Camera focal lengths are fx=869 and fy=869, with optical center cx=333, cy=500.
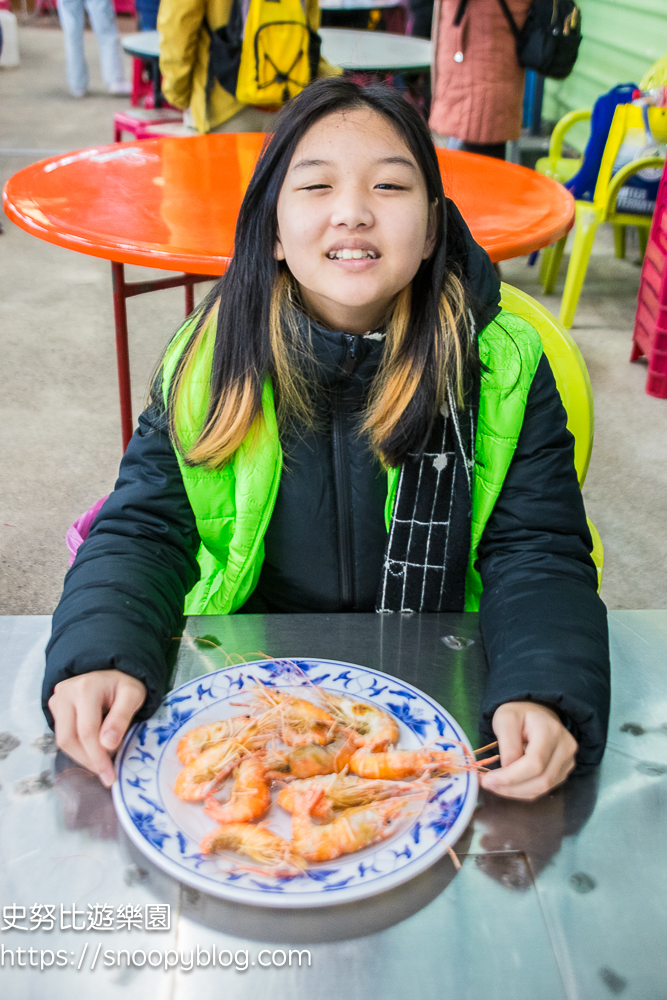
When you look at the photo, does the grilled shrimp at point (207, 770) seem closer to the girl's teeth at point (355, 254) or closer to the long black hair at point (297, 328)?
the long black hair at point (297, 328)

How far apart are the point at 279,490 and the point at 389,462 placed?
0.59 ft

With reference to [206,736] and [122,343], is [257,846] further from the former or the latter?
[122,343]

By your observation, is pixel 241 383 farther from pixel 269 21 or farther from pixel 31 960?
pixel 269 21

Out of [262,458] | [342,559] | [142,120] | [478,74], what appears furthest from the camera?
[142,120]

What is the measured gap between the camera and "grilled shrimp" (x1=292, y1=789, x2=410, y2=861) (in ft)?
2.32

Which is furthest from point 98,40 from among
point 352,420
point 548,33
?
point 352,420

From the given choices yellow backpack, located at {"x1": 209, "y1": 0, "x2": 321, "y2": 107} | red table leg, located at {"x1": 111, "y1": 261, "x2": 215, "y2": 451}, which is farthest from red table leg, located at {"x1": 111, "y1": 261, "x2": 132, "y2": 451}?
yellow backpack, located at {"x1": 209, "y1": 0, "x2": 321, "y2": 107}

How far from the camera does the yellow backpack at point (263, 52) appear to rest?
2.83 metres

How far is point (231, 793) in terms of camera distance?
2.50 feet

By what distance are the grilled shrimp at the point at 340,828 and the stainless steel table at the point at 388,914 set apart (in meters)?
0.05

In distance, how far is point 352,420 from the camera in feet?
4.15

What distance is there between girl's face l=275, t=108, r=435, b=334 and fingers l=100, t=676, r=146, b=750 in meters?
0.56

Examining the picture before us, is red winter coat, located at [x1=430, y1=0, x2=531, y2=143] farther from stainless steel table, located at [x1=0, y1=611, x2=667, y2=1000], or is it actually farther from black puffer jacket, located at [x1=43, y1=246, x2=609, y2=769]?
stainless steel table, located at [x1=0, y1=611, x2=667, y2=1000]

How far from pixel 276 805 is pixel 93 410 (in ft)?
9.72
